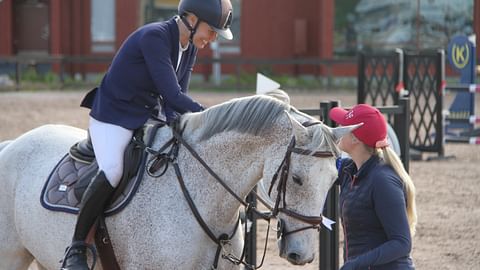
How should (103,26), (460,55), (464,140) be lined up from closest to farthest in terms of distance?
(464,140), (460,55), (103,26)

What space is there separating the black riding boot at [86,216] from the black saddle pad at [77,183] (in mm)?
71

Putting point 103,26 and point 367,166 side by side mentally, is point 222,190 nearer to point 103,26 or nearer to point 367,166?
point 367,166

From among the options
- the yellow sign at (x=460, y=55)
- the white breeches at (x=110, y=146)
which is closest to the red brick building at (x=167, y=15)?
the yellow sign at (x=460, y=55)

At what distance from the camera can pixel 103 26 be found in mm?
32094

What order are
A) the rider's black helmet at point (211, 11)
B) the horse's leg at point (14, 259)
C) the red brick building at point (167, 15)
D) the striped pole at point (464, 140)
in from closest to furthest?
the rider's black helmet at point (211, 11), the horse's leg at point (14, 259), the striped pole at point (464, 140), the red brick building at point (167, 15)

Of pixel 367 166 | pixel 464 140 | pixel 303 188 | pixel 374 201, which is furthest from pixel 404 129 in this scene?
pixel 464 140

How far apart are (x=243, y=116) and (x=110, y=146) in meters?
0.73

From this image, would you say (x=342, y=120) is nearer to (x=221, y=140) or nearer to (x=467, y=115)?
(x=221, y=140)

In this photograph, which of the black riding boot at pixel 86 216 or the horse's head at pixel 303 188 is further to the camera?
the black riding boot at pixel 86 216

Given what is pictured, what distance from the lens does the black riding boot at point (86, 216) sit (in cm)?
466

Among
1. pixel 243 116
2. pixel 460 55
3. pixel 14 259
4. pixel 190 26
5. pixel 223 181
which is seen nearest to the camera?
→ pixel 243 116

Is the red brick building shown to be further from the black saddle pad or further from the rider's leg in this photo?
the rider's leg

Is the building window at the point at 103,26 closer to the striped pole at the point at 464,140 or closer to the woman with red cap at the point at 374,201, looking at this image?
the striped pole at the point at 464,140

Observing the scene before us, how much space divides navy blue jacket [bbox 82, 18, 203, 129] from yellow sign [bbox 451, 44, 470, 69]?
1230 centimetres
